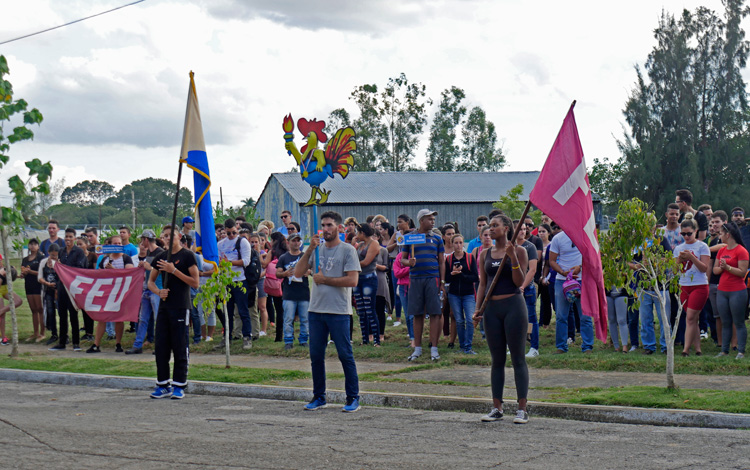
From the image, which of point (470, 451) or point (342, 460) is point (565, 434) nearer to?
point (470, 451)

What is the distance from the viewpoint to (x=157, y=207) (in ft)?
317

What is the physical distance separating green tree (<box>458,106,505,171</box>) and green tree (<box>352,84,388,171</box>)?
27.1 ft

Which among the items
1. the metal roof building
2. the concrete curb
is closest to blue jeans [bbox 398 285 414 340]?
the concrete curb

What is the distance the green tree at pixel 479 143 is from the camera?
249 feet

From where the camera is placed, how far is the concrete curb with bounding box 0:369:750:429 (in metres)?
7.93

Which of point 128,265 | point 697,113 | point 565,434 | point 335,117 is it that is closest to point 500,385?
point 565,434

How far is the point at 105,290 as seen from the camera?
1545 centimetres

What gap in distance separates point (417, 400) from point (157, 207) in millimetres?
91229

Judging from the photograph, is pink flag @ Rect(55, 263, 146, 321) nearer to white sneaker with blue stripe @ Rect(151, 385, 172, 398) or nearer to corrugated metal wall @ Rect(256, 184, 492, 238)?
white sneaker with blue stripe @ Rect(151, 385, 172, 398)

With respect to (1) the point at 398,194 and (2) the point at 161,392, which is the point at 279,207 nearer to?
(1) the point at 398,194

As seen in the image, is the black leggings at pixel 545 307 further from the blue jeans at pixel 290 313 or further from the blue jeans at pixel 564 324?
the blue jeans at pixel 290 313

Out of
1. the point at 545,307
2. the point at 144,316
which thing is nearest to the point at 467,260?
the point at 545,307

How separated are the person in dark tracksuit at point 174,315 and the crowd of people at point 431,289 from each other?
2 centimetres

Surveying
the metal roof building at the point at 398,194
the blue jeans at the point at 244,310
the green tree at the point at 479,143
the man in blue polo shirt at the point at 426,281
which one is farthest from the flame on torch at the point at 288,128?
the green tree at the point at 479,143
